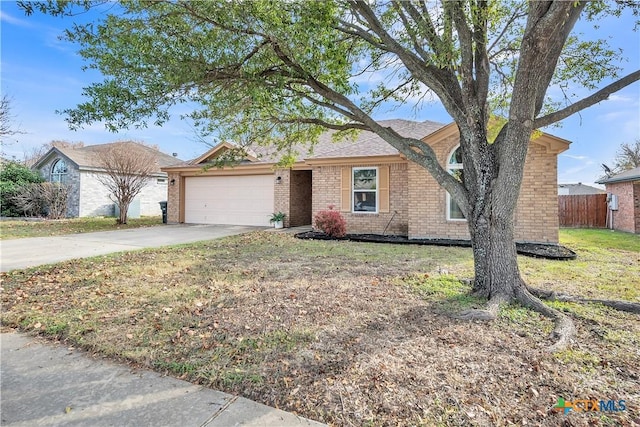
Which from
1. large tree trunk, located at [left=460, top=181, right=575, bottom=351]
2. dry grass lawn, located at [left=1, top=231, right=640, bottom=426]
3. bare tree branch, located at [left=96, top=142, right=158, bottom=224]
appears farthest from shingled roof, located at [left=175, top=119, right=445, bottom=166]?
large tree trunk, located at [left=460, top=181, right=575, bottom=351]

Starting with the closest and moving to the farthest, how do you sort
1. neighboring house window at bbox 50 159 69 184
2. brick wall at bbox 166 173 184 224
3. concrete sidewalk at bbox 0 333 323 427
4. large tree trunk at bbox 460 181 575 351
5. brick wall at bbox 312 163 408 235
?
concrete sidewalk at bbox 0 333 323 427 < large tree trunk at bbox 460 181 575 351 < brick wall at bbox 312 163 408 235 < brick wall at bbox 166 173 184 224 < neighboring house window at bbox 50 159 69 184

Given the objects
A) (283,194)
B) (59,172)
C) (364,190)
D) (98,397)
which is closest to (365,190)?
(364,190)

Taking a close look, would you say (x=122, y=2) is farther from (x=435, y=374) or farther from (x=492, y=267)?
(x=492, y=267)

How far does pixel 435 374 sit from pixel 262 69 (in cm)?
492

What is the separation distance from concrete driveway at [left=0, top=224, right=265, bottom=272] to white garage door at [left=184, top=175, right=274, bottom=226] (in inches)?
106

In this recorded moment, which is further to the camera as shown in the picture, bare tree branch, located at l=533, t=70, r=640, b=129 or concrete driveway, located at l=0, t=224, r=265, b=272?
concrete driveway, located at l=0, t=224, r=265, b=272

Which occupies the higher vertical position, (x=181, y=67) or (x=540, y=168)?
(x=181, y=67)

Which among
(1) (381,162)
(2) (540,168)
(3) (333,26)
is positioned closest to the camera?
(3) (333,26)

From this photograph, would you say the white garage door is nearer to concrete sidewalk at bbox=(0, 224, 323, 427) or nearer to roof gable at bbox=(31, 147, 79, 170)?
roof gable at bbox=(31, 147, 79, 170)

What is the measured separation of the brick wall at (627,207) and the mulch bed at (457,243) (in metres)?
8.45

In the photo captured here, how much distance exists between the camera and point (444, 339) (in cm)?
337

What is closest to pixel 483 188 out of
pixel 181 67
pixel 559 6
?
pixel 559 6

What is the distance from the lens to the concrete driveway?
7.74 metres

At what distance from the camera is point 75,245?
9.84m
